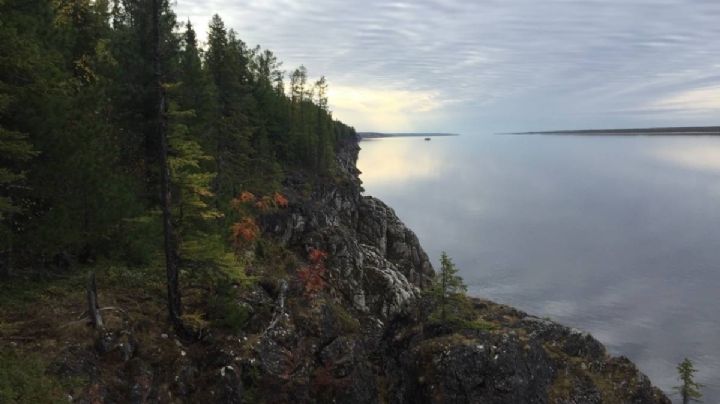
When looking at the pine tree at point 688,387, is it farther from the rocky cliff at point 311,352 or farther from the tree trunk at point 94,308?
the tree trunk at point 94,308

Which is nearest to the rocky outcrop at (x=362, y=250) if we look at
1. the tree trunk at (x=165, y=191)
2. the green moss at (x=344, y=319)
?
the green moss at (x=344, y=319)

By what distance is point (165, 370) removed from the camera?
50.2ft

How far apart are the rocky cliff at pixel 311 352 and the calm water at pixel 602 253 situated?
15.0 meters

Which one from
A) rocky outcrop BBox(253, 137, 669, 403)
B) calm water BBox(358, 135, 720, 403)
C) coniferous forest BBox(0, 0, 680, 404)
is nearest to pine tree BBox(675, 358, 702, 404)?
coniferous forest BBox(0, 0, 680, 404)

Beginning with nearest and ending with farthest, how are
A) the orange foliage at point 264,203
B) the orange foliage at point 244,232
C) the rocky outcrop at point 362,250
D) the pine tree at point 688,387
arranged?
the orange foliage at point 244,232 → the pine tree at point 688,387 → the rocky outcrop at point 362,250 → the orange foliage at point 264,203

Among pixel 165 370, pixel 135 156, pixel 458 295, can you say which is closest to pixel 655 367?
pixel 458 295

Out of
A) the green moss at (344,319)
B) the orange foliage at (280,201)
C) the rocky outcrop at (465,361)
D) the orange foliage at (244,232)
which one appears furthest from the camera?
the orange foliage at (280,201)

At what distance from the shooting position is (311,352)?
20.1 meters

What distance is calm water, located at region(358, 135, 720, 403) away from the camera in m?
37.3

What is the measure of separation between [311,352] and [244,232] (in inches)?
369

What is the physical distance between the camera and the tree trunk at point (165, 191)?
46.6 feet

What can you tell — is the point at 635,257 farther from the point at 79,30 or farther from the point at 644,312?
the point at 79,30

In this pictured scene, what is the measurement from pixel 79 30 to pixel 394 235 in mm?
33604

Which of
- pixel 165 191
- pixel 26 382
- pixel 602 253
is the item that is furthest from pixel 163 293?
pixel 602 253
